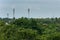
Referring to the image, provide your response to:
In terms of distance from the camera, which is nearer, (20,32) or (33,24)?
(20,32)

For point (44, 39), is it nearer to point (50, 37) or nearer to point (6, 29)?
point (50, 37)

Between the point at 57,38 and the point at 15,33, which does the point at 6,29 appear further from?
the point at 57,38

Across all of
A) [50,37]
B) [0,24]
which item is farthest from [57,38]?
[0,24]

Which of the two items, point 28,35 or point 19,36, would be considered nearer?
point 19,36

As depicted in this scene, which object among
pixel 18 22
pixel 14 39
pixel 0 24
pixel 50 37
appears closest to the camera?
pixel 0 24

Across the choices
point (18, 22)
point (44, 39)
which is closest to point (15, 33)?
point (44, 39)

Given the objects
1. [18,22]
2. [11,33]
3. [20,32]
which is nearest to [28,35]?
[20,32]

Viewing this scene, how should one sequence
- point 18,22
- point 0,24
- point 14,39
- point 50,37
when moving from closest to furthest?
1. point 0,24
2. point 14,39
3. point 50,37
4. point 18,22

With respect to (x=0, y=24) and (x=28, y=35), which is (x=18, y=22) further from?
(x=0, y=24)
